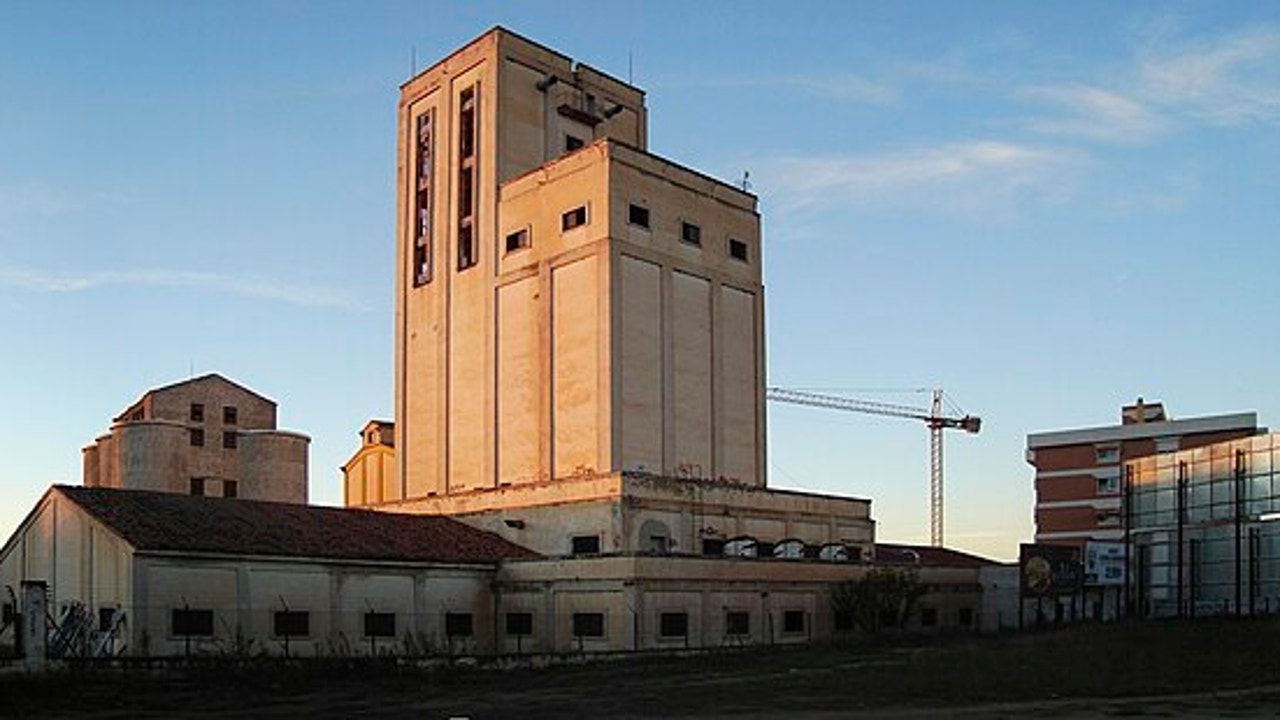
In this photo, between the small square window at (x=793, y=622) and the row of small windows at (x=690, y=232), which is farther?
the row of small windows at (x=690, y=232)

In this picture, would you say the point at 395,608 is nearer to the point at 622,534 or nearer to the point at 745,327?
the point at 622,534

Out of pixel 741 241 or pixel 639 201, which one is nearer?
pixel 639 201

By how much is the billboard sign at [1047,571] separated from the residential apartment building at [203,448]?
51.8 metres

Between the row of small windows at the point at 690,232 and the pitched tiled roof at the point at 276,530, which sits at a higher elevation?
the row of small windows at the point at 690,232

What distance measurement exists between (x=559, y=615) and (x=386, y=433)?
39.5m

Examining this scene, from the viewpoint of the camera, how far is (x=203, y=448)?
315 feet

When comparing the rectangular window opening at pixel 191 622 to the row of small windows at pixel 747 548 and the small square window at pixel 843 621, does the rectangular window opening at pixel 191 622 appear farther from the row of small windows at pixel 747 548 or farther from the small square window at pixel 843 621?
the small square window at pixel 843 621

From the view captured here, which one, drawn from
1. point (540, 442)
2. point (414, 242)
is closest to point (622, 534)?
point (540, 442)

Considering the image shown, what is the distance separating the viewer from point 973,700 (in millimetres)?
33312

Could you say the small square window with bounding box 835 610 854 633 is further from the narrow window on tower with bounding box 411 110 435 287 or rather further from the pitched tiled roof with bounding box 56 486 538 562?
the narrow window on tower with bounding box 411 110 435 287

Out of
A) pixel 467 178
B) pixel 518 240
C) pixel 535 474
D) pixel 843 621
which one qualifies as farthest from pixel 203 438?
pixel 843 621

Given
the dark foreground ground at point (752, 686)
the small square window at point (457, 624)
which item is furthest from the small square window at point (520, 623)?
the dark foreground ground at point (752, 686)

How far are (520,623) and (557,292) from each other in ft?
57.7

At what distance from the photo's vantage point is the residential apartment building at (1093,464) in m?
116
